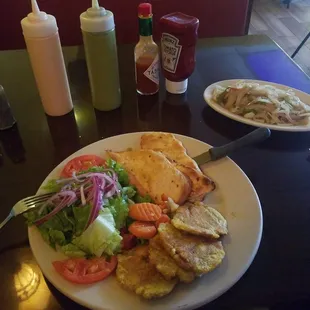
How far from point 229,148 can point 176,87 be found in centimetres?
41

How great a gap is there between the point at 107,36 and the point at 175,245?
0.67m

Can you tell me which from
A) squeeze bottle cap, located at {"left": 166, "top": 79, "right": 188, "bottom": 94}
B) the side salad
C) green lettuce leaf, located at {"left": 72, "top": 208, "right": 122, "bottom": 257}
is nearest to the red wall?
squeeze bottle cap, located at {"left": 166, "top": 79, "right": 188, "bottom": 94}

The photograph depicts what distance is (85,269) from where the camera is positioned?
0.71m

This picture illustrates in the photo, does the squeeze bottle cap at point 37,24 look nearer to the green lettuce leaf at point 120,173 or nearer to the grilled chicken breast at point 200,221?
the green lettuce leaf at point 120,173

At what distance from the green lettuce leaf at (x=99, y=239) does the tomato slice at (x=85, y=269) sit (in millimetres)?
18

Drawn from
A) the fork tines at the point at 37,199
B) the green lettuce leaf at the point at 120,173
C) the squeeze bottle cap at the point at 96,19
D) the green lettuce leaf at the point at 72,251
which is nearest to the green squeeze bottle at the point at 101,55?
the squeeze bottle cap at the point at 96,19

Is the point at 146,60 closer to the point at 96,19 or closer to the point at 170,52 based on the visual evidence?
the point at 170,52

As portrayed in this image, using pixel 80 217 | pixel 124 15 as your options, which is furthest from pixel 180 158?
pixel 124 15

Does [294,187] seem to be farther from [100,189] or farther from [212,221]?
[100,189]

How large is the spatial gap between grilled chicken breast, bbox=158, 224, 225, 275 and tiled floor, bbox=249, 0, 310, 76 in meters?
2.98

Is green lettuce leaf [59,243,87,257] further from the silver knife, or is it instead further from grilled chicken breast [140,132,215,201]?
the silver knife

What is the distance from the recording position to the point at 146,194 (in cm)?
88

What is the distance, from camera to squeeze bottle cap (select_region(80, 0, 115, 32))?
102 cm

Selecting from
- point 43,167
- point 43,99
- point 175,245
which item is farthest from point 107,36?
point 175,245
